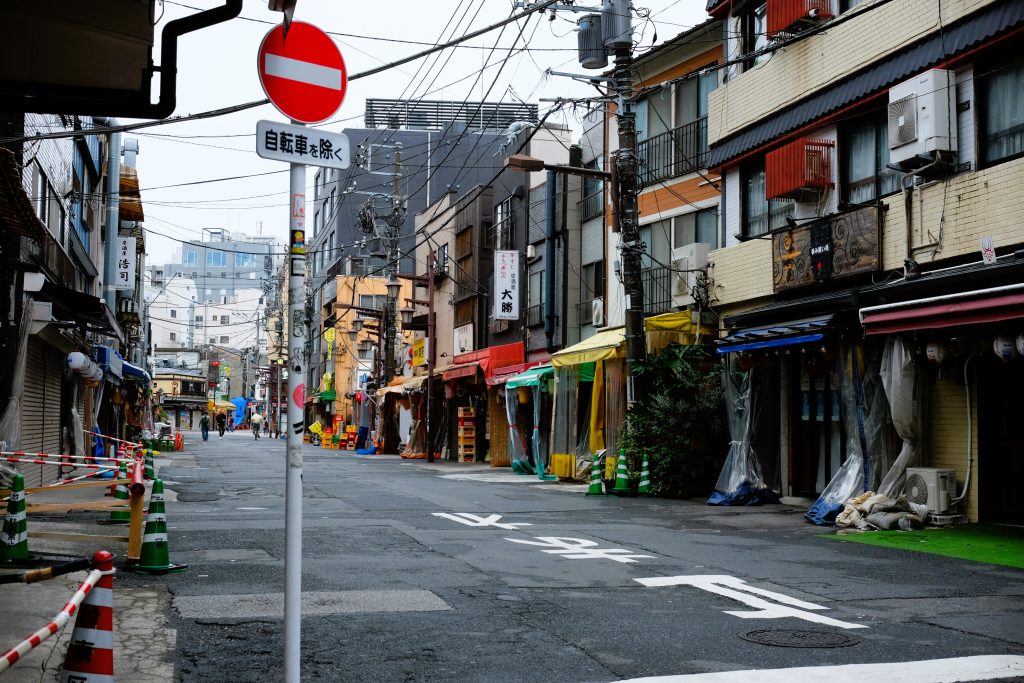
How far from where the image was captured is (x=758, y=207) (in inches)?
802

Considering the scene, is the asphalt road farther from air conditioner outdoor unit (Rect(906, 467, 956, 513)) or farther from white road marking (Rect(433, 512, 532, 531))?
air conditioner outdoor unit (Rect(906, 467, 956, 513))

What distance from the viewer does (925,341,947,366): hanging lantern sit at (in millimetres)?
13734

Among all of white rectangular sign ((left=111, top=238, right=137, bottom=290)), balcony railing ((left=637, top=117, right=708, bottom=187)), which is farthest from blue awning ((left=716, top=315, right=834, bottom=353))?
white rectangular sign ((left=111, top=238, right=137, bottom=290))

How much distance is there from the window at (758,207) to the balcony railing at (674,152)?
6.91 ft

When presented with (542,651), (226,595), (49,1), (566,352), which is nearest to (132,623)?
(226,595)

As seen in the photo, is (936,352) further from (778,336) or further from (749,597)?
(749,597)

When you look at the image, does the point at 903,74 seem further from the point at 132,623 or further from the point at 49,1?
the point at 132,623

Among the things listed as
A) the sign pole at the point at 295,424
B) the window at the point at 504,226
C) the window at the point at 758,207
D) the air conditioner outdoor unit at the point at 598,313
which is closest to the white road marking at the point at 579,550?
the sign pole at the point at 295,424

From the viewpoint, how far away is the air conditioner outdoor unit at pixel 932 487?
14.1 m

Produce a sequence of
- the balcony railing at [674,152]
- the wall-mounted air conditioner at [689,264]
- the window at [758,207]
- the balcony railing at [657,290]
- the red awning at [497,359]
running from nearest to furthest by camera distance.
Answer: the window at [758,207], the wall-mounted air conditioner at [689,264], the balcony railing at [674,152], the balcony railing at [657,290], the red awning at [497,359]

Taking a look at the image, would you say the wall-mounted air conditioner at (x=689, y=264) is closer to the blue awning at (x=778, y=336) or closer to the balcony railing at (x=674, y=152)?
the balcony railing at (x=674, y=152)

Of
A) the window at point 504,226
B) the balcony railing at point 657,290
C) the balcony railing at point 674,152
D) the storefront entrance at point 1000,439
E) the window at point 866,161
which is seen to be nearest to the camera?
the storefront entrance at point 1000,439

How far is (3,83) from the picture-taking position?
28.6ft

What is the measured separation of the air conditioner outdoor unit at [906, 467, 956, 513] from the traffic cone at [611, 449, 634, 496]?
679 cm
